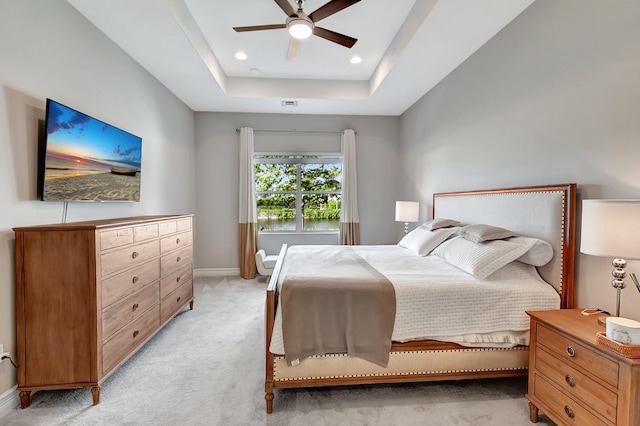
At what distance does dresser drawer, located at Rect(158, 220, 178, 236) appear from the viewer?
2.69 meters

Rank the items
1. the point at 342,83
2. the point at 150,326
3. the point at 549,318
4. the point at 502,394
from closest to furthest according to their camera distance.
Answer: the point at 549,318 < the point at 502,394 < the point at 150,326 < the point at 342,83

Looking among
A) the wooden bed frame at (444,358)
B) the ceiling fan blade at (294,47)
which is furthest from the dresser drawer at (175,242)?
the ceiling fan blade at (294,47)

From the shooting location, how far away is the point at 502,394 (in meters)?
1.91

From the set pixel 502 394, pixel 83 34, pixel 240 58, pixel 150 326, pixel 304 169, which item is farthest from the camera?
pixel 304 169

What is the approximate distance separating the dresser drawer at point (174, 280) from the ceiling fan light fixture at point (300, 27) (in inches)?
99.3

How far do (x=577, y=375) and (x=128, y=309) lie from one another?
284 centimetres

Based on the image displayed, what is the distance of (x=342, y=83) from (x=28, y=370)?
434 centimetres

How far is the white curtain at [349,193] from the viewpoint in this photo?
4.87m

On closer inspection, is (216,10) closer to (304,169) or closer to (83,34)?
(83,34)

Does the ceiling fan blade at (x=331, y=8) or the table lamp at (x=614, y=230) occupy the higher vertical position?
the ceiling fan blade at (x=331, y=8)

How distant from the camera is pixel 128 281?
2.15 meters

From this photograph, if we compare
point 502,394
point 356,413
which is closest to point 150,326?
point 356,413

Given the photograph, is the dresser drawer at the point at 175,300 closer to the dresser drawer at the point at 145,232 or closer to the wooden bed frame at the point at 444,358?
the dresser drawer at the point at 145,232

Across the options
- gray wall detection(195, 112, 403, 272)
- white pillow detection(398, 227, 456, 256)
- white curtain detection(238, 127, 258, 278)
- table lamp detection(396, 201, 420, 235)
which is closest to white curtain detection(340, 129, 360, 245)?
gray wall detection(195, 112, 403, 272)
